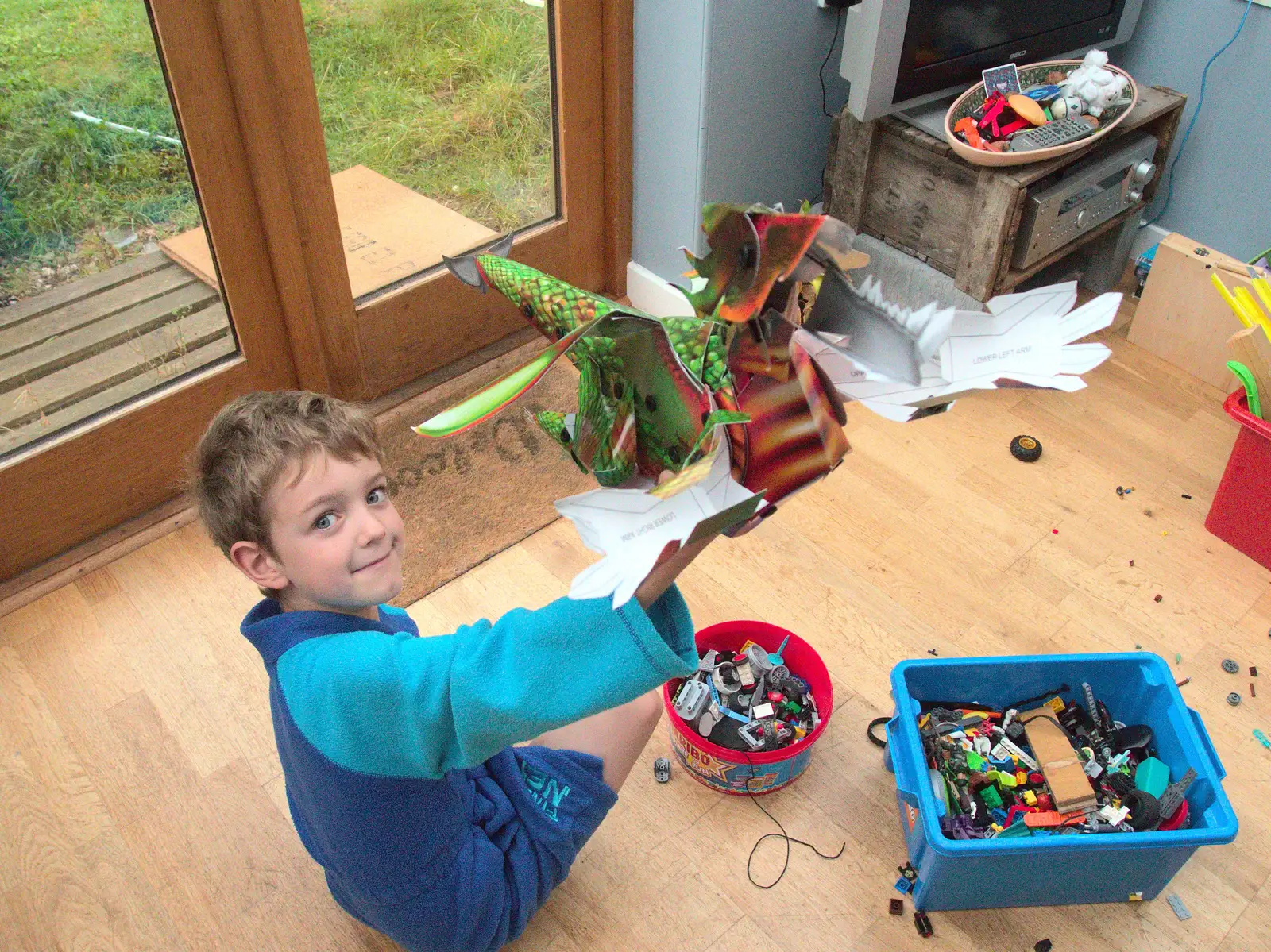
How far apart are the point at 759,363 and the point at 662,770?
91cm

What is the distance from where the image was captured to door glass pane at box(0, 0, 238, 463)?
5.08 ft

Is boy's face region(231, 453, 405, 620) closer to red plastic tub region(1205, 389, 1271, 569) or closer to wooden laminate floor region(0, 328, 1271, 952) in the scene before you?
wooden laminate floor region(0, 328, 1271, 952)

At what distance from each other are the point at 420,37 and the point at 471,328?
24.2 inches

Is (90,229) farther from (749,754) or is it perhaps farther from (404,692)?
(749,754)

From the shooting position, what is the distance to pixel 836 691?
1653mm

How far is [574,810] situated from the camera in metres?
1.25

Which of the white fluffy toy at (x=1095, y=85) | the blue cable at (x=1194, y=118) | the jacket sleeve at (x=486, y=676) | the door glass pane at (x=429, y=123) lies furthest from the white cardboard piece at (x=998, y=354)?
the blue cable at (x=1194, y=118)

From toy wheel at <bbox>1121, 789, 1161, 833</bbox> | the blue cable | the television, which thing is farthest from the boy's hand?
the blue cable

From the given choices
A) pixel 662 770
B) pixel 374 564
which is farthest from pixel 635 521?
pixel 662 770

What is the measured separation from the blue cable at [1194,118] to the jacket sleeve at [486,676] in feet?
6.88

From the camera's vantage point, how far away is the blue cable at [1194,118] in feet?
7.23

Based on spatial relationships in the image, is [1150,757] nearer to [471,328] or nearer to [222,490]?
[222,490]

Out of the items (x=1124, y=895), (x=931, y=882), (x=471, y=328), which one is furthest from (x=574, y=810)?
(x=471, y=328)

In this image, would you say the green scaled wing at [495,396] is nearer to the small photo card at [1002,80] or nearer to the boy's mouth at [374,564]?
the boy's mouth at [374,564]
